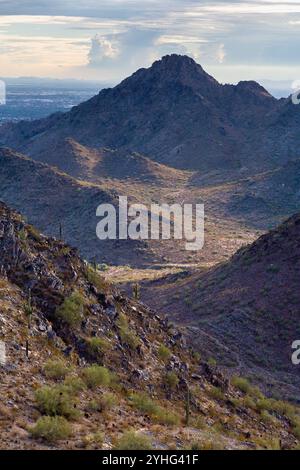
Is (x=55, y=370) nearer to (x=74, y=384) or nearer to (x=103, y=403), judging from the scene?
(x=74, y=384)

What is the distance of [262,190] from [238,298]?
6018 cm

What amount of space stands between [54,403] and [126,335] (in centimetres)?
795

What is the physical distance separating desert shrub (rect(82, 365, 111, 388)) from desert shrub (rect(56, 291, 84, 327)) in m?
2.99

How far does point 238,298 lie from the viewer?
148 ft

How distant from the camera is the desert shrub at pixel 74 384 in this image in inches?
802

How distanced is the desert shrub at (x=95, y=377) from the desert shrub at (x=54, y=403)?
2.36 metres

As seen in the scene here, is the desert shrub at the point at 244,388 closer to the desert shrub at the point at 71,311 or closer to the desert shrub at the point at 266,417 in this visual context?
the desert shrub at the point at 266,417

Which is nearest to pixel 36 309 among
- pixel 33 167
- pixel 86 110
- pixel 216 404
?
pixel 216 404

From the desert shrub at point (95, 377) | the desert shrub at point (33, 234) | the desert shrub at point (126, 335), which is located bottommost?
the desert shrub at point (95, 377)

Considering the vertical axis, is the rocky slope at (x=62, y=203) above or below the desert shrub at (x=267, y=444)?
above

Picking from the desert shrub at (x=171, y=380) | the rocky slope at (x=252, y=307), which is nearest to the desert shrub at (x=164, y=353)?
the desert shrub at (x=171, y=380)

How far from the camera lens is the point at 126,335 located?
1050 inches

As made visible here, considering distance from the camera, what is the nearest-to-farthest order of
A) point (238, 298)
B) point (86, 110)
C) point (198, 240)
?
point (238, 298)
point (198, 240)
point (86, 110)
